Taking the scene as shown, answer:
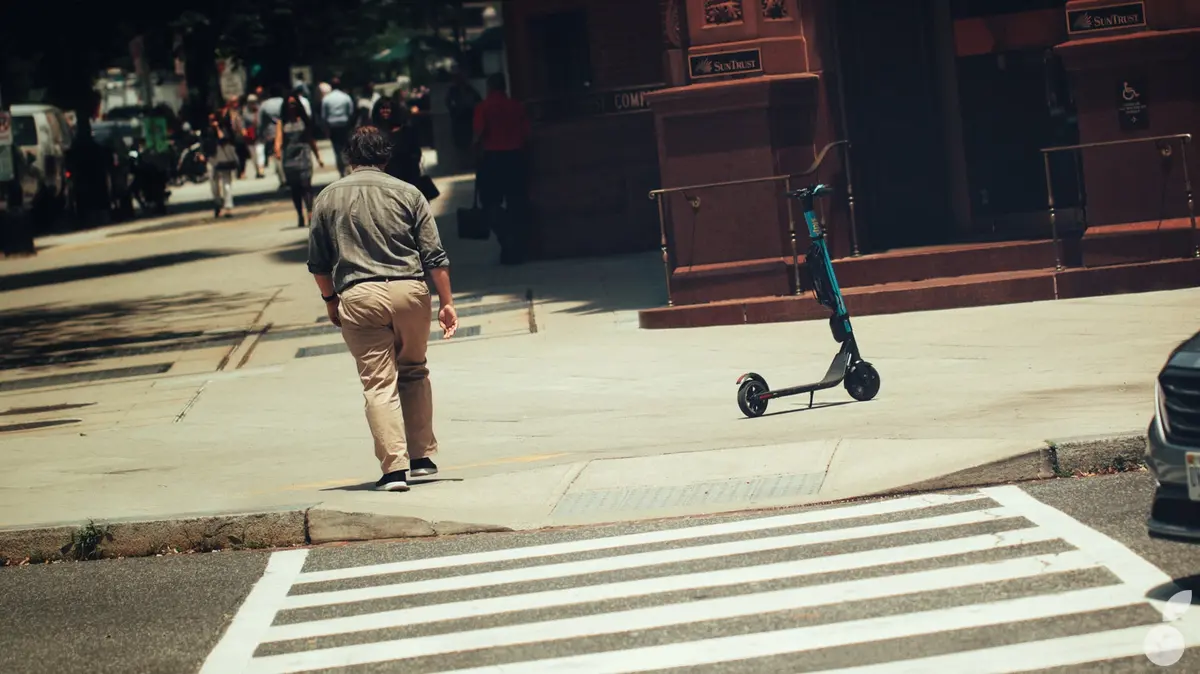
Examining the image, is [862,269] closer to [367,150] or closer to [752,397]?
[752,397]

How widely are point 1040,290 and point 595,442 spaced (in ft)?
19.2

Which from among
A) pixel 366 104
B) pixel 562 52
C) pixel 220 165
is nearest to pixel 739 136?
pixel 562 52

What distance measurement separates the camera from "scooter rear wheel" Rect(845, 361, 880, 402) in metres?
11.5

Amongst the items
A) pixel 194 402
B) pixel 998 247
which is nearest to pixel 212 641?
pixel 194 402

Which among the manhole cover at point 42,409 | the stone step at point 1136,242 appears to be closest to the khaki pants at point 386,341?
the manhole cover at point 42,409

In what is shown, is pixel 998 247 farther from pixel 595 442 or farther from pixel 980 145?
pixel 595 442

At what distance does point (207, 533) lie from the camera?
925 cm

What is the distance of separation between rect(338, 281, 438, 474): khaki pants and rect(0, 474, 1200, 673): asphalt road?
931 millimetres

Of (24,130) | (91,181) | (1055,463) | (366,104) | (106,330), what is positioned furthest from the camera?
(366,104)

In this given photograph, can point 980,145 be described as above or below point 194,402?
above

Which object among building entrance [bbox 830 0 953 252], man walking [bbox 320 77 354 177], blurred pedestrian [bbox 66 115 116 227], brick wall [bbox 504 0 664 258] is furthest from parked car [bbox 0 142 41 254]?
building entrance [bbox 830 0 953 252]

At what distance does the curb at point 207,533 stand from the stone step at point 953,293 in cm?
711

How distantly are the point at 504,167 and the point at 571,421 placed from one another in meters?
9.85

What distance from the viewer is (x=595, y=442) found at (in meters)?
11.1
